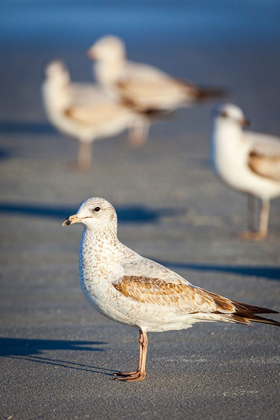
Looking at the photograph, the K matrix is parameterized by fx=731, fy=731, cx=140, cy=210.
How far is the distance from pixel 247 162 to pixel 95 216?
13.7 feet

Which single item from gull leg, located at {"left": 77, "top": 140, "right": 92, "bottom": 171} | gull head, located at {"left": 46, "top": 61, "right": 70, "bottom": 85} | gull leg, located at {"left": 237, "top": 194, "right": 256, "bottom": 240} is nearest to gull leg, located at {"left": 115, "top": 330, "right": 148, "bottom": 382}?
gull leg, located at {"left": 237, "top": 194, "right": 256, "bottom": 240}

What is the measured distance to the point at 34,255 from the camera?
7.88m

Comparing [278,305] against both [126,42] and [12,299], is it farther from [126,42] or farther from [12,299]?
[126,42]

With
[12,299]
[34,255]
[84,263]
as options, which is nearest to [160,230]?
[34,255]

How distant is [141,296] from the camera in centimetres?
480

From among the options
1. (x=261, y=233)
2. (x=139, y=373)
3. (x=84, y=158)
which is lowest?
(x=139, y=373)

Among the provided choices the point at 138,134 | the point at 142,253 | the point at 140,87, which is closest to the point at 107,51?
the point at 140,87

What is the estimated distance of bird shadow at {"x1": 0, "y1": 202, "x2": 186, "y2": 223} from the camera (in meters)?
9.32

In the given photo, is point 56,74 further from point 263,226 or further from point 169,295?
point 169,295

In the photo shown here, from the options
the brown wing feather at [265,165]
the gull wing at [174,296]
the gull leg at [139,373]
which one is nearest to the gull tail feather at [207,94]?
the brown wing feather at [265,165]

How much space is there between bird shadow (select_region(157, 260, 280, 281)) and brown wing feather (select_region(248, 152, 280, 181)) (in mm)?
1692

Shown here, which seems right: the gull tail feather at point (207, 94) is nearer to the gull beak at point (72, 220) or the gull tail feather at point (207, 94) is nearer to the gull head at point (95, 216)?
the gull head at point (95, 216)

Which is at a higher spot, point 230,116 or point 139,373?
point 230,116

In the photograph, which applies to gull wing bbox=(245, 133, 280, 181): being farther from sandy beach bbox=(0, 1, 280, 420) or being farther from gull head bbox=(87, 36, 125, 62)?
gull head bbox=(87, 36, 125, 62)
